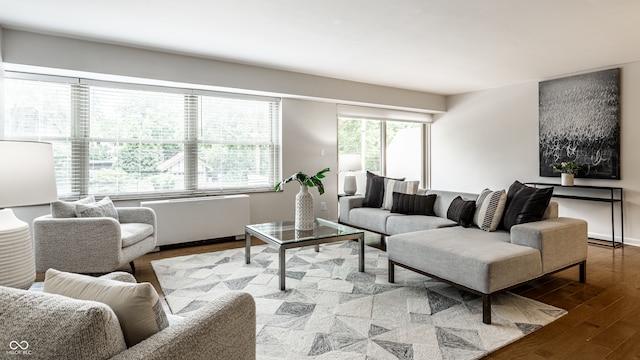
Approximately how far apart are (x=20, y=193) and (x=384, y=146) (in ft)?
18.9

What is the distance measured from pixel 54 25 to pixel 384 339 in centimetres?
395

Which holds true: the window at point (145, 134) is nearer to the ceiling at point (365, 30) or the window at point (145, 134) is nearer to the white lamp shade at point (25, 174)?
the ceiling at point (365, 30)

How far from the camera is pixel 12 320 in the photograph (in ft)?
2.79

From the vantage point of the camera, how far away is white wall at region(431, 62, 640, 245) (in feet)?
15.1

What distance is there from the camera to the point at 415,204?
14.2 ft

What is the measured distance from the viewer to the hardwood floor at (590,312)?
2.02 m

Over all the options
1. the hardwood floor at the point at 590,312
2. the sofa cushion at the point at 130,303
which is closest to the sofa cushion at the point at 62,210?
the hardwood floor at the point at 590,312

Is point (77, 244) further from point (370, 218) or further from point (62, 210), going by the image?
point (370, 218)

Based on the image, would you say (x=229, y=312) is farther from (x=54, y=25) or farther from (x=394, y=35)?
(x=54, y=25)

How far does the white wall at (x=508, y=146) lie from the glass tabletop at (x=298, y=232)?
3792 mm

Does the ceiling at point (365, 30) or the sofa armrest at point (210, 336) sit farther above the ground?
the ceiling at point (365, 30)

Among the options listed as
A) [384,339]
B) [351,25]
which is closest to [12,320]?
[384,339]

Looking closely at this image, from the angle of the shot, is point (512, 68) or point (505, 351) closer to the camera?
point (505, 351)

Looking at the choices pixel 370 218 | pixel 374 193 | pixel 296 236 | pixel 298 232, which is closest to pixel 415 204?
pixel 370 218
